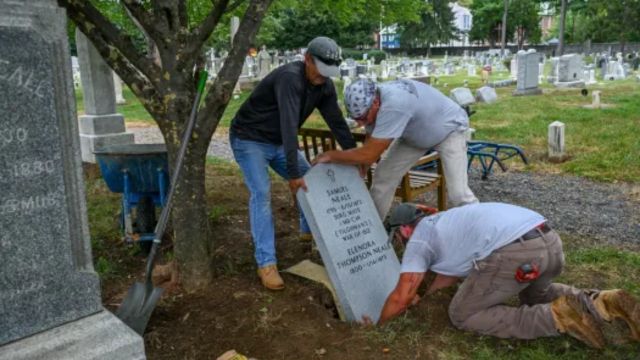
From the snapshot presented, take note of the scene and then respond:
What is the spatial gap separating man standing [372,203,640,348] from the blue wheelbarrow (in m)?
1.90

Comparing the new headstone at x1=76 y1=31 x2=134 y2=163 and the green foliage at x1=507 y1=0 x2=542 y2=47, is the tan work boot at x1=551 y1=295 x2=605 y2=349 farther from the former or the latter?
the green foliage at x1=507 y1=0 x2=542 y2=47

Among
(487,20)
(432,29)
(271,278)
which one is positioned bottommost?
(271,278)

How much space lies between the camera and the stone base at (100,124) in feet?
25.6

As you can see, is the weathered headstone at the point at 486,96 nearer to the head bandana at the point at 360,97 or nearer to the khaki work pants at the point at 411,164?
the khaki work pants at the point at 411,164

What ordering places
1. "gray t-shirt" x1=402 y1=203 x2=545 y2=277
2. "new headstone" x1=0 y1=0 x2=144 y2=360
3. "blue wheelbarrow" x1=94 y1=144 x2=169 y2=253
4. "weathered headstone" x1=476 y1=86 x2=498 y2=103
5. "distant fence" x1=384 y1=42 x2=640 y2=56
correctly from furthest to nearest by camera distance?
1. "distant fence" x1=384 y1=42 x2=640 y2=56
2. "weathered headstone" x1=476 y1=86 x2=498 y2=103
3. "blue wheelbarrow" x1=94 y1=144 x2=169 y2=253
4. "gray t-shirt" x1=402 y1=203 x2=545 y2=277
5. "new headstone" x1=0 y1=0 x2=144 y2=360

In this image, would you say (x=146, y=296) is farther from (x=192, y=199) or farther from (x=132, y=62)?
(x=132, y=62)

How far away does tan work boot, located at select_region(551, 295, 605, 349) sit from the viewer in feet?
9.63

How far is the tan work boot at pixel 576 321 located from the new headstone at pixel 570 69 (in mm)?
16390

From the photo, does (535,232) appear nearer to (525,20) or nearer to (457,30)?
(525,20)

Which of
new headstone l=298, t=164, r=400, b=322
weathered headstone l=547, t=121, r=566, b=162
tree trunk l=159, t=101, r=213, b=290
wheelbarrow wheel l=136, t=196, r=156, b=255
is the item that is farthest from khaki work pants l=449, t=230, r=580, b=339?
weathered headstone l=547, t=121, r=566, b=162

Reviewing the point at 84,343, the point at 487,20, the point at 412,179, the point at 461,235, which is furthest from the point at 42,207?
the point at 487,20

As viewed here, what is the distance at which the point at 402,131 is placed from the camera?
3629 mm

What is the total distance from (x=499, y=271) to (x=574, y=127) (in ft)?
26.4

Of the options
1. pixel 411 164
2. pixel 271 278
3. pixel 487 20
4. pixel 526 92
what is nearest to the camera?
pixel 271 278
